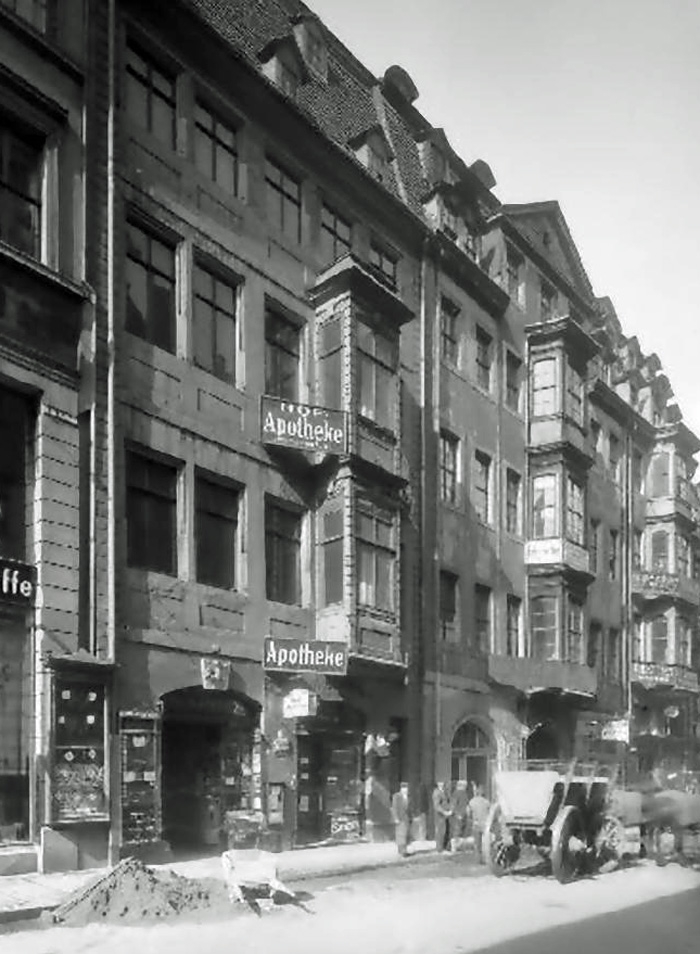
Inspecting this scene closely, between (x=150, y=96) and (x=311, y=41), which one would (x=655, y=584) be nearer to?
(x=311, y=41)

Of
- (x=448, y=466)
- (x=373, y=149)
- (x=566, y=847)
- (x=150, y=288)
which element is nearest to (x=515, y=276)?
(x=448, y=466)

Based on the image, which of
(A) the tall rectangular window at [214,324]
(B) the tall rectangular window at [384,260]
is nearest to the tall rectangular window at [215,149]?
(A) the tall rectangular window at [214,324]

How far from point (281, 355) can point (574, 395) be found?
14.0 m

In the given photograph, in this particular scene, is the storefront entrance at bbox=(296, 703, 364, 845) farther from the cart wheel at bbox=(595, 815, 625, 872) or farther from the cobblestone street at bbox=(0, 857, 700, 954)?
the cart wheel at bbox=(595, 815, 625, 872)

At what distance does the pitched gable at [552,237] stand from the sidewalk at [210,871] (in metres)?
19.2

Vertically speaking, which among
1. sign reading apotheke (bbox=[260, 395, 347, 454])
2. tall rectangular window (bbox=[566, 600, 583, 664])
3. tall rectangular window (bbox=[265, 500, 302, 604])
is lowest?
tall rectangular window (bbox=[566, 600, 583, 664])

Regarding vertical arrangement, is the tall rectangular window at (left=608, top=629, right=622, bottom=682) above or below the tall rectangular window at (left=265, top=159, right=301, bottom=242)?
below

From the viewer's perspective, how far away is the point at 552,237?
121 ft

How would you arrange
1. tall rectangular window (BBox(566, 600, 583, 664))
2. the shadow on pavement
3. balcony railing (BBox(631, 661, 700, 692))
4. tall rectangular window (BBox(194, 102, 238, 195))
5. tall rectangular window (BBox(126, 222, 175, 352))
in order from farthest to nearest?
balcony railing (BBox(631, 661, 700, 692)), tall rectangular window (BBox(566, 600, 583, 664)), tall rectangular window (BBox(194, 102, 238, 195)), tall rectangular window (BBox(126, 222, 175, 352)), the shadow on pavement

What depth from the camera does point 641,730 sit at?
3994cm

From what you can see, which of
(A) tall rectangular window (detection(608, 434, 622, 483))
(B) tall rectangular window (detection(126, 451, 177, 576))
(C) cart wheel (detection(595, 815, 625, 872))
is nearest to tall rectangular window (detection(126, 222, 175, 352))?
(B) tall rectangular window (detection(126, 451, 177, 576))

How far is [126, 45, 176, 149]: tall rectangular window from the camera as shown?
62.7 ft

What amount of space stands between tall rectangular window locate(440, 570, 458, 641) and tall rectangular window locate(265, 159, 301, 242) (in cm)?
917

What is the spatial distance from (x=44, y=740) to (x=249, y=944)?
5751 millimetres
